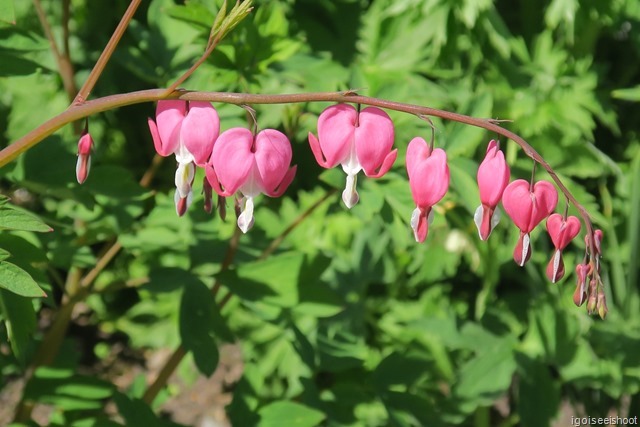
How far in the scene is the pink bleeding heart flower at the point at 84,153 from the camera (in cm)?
112

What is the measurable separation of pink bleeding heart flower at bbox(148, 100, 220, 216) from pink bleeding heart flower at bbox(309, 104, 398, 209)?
13cm

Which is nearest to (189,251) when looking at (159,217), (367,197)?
(159,217)

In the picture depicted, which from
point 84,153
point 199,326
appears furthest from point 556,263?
point 199,326

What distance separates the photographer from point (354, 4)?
2.55 meters

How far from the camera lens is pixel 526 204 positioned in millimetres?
1101

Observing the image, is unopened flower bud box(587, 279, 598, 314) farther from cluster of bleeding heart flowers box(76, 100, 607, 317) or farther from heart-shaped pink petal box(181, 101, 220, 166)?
heart-shaped pink petal box(181, 101, 220, 166)

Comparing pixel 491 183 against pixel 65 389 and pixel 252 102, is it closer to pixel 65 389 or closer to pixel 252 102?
pixel 252 102

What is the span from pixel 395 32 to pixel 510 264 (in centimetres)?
78

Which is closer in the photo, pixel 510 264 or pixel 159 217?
pixel 159 217

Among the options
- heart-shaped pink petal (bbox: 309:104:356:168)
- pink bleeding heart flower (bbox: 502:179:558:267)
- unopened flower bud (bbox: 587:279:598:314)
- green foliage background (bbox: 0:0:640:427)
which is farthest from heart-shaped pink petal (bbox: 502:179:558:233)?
green foliage background (bbox: 0:0:640:427)

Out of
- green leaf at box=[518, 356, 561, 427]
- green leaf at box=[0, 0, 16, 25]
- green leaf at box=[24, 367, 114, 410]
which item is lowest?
green leaf at box=[518, 356, 561, 427]

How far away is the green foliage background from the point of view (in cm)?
164

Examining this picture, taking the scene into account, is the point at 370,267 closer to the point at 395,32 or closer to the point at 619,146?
the point at 395,32

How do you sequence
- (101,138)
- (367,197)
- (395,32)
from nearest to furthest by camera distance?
1. (367,197)
2. (395,32)
3. (101,138)
